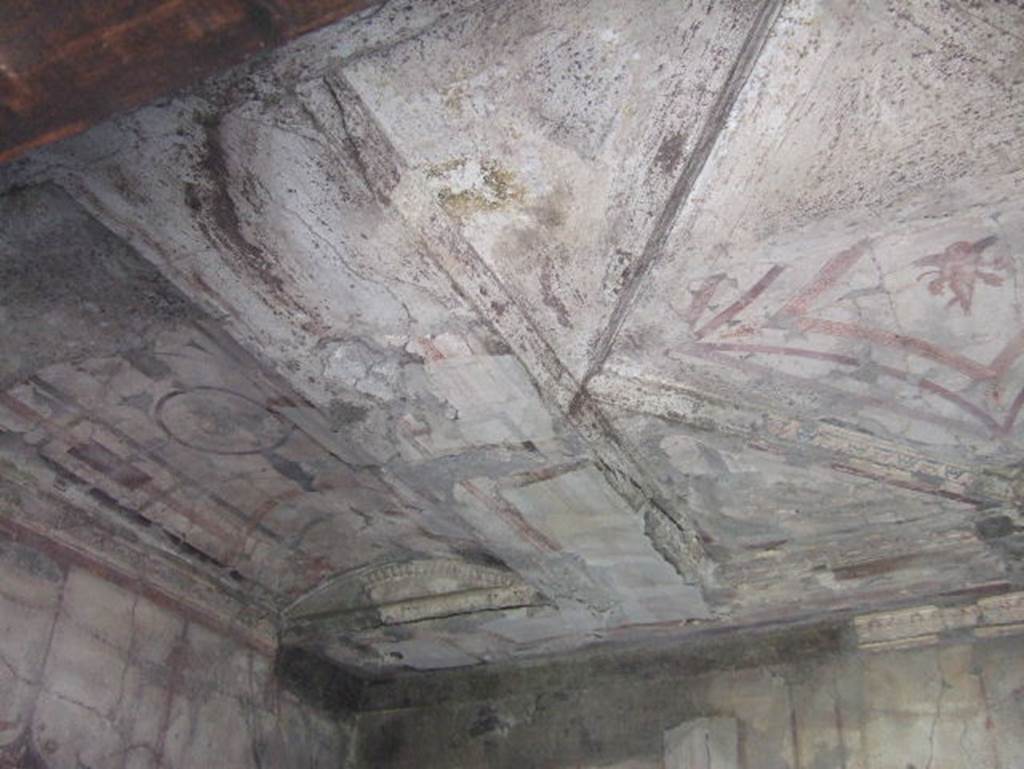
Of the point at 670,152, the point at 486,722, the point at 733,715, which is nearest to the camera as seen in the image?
the point at 670,152

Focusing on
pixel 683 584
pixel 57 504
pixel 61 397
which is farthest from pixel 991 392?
pixel 57 504

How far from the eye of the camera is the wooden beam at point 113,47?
3.87ft

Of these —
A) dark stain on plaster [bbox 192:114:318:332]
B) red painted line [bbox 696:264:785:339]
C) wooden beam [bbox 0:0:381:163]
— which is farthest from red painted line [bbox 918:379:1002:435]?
wooden beam [bbox 0:0:381:163]

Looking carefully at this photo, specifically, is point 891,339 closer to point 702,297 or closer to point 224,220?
point 702,297

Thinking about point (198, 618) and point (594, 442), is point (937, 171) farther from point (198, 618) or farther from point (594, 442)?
point (198, 618)

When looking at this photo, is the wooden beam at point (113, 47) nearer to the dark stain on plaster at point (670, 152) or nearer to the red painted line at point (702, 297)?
the dark stain on plaster at point (670, 152)

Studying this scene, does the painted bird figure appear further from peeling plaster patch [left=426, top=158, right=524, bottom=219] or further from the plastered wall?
the plastered wall

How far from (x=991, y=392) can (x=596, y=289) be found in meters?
1.14

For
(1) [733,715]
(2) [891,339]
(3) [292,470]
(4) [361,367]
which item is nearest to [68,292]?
(4) [361,367]

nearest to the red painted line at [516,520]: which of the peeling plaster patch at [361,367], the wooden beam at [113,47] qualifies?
the peeling plaster patch at [361,367]

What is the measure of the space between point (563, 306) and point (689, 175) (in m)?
0.49

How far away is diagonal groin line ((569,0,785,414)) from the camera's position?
1.68 metres

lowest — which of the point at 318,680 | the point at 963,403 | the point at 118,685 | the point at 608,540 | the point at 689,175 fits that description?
the point at 118,685

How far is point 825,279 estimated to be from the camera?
2148 mm
